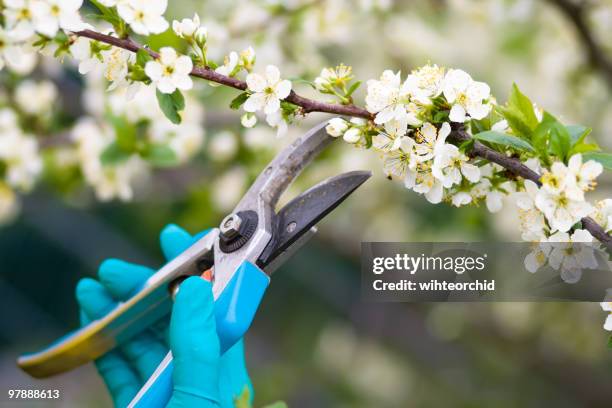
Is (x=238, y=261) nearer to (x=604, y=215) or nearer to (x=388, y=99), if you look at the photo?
(x=388, y=99)

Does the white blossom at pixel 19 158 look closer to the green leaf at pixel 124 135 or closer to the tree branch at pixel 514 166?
the green leaf at pixel 124 135

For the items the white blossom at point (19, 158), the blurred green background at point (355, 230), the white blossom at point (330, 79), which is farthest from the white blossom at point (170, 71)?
the white blossom at point (19, 158)

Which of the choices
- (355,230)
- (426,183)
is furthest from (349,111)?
(355,230)

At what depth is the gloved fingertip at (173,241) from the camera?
130 centimetres

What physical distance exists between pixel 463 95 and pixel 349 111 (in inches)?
5.6

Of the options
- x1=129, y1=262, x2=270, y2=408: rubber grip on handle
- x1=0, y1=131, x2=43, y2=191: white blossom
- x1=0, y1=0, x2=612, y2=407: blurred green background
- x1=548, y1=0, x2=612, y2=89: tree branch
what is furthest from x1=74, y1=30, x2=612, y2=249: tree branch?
x1=548, y1=0, x2=612, y2=89: tree branch

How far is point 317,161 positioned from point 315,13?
0.43 metres

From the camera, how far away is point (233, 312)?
955 millimetres

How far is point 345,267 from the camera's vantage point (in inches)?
176

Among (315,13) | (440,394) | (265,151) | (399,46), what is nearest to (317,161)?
(265,151)

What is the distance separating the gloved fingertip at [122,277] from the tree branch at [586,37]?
4.28 feet

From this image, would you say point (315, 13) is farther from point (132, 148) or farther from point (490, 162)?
point (490, 162)

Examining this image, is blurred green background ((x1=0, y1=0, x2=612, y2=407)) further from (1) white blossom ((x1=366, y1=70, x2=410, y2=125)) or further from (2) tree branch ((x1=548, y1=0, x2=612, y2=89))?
(1) white blossom ((x1=366, y1=70, x2=410, y2=125))

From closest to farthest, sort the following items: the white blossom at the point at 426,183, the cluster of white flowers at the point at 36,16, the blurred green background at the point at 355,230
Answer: the cluster of white flowers at the point at 36,16
the white blossom at the point at 426,183
the blurred green background at the point at 355,230
